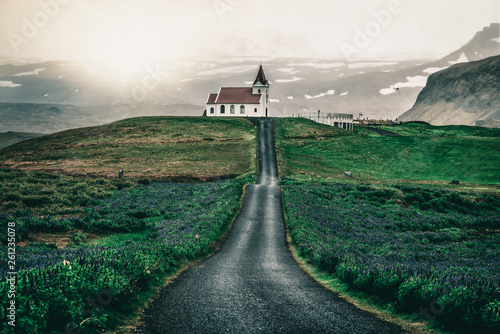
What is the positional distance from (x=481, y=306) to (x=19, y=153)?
321 ft

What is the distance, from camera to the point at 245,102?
126812mm

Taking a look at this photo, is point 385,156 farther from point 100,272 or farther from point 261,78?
point 100,272

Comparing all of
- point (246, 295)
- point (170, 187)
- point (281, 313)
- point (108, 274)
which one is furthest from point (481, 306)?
point (170, 187)

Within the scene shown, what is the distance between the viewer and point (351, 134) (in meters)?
105

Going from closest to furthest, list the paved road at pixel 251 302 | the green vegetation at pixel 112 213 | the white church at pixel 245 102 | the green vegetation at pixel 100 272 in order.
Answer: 1. the green vegetation at pixel 100 272
2. the green vegetation at pixel 112 213
3. the paved road at pixel 251 302
4. the white church at pixel 245 102

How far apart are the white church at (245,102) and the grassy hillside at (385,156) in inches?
783

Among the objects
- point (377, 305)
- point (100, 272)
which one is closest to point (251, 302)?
point (377, 305)

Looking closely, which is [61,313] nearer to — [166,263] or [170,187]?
[166,263]

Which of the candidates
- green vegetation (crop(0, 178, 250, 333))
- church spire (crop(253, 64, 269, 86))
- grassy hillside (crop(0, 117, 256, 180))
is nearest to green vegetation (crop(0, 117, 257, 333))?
green vegetation (crop(0, 178, 250, 333))

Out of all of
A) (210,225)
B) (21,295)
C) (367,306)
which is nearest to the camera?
(21,295)

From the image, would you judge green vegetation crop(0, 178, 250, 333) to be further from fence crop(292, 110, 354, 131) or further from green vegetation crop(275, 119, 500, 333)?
fence crop(292, 110, 354, 131)

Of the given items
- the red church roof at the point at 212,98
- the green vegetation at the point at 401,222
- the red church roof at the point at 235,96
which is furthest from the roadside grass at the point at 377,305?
the red church roof at the point at 212,98

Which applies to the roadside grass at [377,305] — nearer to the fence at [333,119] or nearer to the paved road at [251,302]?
the paved road at [251,302]

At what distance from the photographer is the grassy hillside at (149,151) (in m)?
65.8
